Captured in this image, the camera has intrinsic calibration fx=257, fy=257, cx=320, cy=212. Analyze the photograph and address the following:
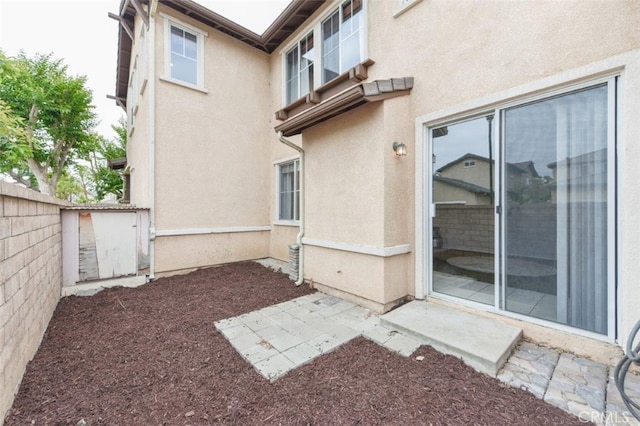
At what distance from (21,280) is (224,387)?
253 cm

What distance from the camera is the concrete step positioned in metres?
2.86

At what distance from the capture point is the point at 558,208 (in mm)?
3215

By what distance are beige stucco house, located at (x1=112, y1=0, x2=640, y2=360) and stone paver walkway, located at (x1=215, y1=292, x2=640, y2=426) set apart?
377 mm

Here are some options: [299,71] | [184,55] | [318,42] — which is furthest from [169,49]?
[318,42]

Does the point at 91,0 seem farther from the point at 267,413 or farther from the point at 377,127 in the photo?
the point at 267,413

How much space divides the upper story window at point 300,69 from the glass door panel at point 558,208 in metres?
5.33

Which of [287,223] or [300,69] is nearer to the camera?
[300,69]

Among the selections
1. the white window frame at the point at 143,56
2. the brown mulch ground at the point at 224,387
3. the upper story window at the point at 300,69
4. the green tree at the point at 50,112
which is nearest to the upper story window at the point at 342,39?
the upper story window at the point at 300,69

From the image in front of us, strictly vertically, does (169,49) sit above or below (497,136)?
above

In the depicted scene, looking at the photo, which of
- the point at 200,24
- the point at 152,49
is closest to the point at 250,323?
the point at 152,49

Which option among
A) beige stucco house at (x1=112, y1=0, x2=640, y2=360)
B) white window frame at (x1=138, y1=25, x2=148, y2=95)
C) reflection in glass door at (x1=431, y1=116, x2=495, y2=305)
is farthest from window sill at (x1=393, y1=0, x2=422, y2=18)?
white window frame at (x1=138, y1=25, x2=148, y2=95)

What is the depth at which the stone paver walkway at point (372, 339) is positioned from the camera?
7.72 ft

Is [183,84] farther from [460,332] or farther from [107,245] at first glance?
[460,332]

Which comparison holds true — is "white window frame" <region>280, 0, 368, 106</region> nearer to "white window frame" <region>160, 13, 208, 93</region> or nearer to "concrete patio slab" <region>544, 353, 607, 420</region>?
"white window frame" <region>160, 13, 208, 93</region>
